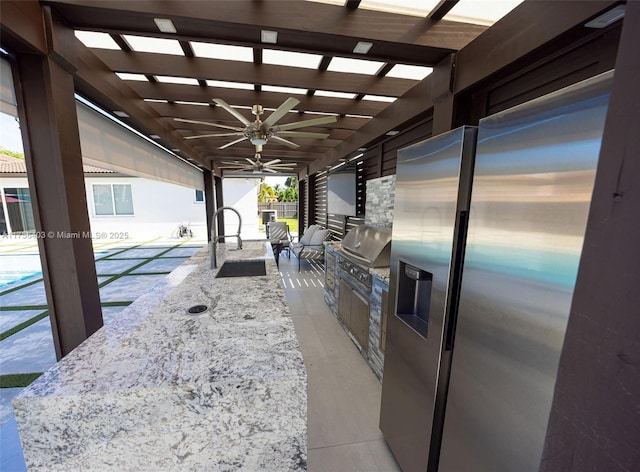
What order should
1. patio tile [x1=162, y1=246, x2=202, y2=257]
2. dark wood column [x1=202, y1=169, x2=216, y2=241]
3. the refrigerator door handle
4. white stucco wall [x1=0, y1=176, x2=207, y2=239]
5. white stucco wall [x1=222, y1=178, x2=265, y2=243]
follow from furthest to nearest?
white stucco wall [x1=222, y1=178, x2=265, y2=243], white stucco wall [x1=0, y1=176, x2=207, y2=239], patio tile [x1=162, y1=246, x2=202, y2=257], dark wood column [x1=202, y1=169, x2=216, y2=241], the refrigerator door handle

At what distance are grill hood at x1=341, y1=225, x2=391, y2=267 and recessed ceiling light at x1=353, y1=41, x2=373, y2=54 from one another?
1520mm

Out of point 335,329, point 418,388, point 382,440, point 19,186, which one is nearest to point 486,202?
point 418,388

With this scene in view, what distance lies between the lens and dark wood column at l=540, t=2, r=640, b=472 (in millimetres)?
410

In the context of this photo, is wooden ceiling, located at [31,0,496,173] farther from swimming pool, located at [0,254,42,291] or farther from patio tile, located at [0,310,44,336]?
swimming pool, located at [0,254,42,291]

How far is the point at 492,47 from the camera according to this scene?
1345 millimetres

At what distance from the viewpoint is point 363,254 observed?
2.61 m

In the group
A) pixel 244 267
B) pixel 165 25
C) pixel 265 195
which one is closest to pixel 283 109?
pixel 165 25

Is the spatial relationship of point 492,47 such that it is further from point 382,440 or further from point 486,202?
point 382,440

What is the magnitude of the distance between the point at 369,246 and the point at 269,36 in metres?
1.95

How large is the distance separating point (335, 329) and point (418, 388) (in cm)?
189

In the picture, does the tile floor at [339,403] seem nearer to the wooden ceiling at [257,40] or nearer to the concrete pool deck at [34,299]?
the concrete pool deck at [34,299]

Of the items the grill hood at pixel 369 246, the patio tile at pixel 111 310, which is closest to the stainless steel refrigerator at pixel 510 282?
the grill hood at pixel 369 246

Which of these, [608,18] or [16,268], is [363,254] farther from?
[16,268]

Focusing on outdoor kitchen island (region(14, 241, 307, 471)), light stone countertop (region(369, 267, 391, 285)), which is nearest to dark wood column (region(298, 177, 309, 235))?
light stone countertop (region(369, 267, 391, 285))
